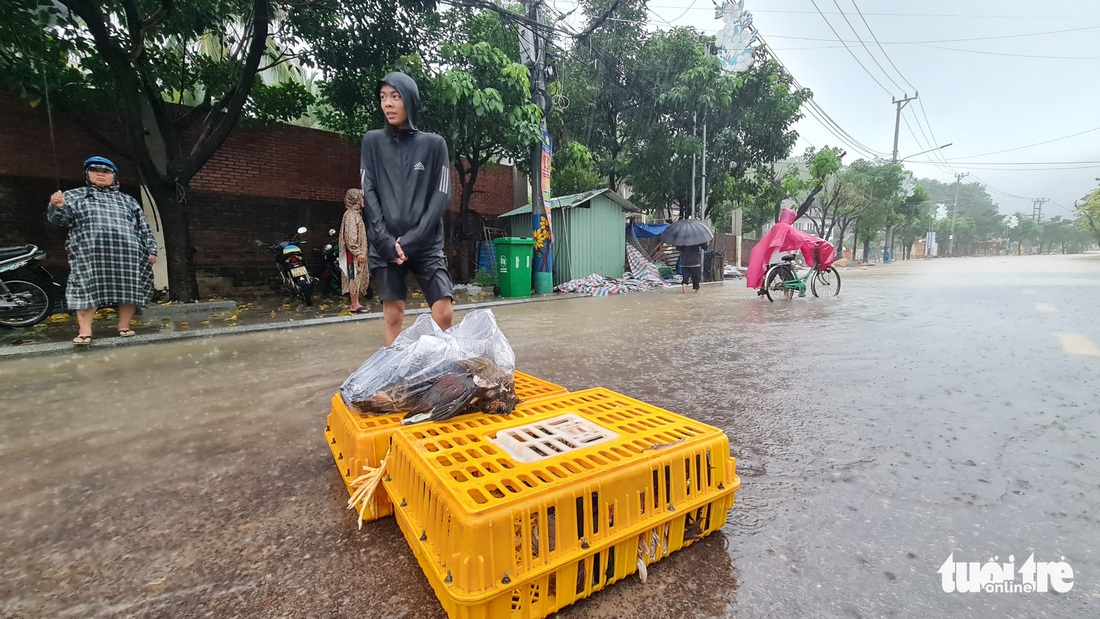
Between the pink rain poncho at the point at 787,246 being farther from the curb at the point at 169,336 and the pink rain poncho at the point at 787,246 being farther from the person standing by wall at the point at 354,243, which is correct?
the person standing by wall at the point at 354,243

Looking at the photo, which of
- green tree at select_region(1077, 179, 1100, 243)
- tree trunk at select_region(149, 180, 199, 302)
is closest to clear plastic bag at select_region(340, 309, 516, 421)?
tree trunk at select_region(149, 180, 199, 302)

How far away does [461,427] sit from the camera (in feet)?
5.22

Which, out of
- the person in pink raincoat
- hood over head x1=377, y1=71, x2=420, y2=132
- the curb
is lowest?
the curb

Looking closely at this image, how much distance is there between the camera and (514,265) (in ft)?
29.9

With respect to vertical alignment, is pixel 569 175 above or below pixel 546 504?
above

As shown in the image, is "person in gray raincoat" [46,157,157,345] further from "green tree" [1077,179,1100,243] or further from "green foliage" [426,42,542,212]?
"green tree" [1077,179,1100,243]

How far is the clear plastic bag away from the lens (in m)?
1.74

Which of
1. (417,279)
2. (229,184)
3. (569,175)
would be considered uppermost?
(569,175)

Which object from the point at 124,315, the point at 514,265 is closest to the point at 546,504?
the point at 124,315

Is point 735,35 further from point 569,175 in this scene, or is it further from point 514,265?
point 514,265

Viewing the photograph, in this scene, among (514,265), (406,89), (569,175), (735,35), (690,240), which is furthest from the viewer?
(569,175)

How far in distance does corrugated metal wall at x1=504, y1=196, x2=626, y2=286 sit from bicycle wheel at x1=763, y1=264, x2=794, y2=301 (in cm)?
451

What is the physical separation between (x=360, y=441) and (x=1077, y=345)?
558cm

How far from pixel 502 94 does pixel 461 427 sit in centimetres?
818
